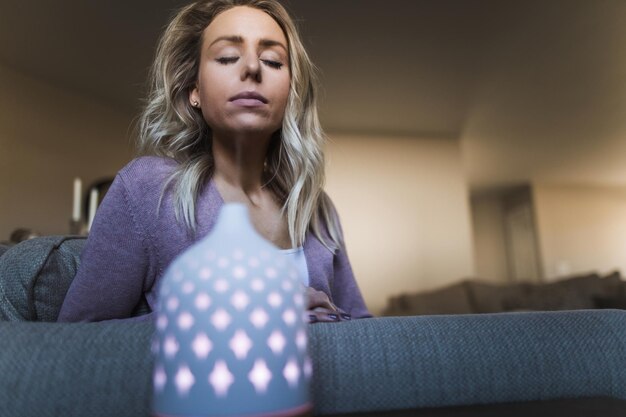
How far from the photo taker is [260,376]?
26 centimetres

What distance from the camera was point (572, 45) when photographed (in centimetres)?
267

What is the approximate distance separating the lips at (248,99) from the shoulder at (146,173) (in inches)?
7.4

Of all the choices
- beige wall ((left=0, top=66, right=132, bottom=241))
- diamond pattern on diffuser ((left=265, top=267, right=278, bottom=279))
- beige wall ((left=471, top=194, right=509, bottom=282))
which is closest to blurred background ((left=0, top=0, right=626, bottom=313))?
beige wall ((left=0, top=66, right=132, bottom=241))

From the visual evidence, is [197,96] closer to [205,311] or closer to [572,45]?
[205,311]

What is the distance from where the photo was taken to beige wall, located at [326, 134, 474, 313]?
397 cm

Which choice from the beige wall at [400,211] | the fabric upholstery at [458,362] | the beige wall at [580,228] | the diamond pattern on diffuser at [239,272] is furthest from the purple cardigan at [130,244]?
the beige wall at [580,228]

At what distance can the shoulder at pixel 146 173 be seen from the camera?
24.0 inches

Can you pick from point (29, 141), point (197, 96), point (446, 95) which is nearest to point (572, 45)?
point (446, 95)

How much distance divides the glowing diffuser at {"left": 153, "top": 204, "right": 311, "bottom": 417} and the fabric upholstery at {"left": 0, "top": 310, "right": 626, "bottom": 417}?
15 cm

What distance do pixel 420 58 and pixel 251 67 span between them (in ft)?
8.04

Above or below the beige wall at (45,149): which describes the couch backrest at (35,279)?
below

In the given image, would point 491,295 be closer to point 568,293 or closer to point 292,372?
point 568,293

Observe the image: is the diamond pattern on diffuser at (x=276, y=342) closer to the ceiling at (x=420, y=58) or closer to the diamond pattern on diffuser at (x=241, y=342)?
the diamond pattern on diffuser at (x=241, y=342)

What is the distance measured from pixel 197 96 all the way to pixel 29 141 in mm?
2275
